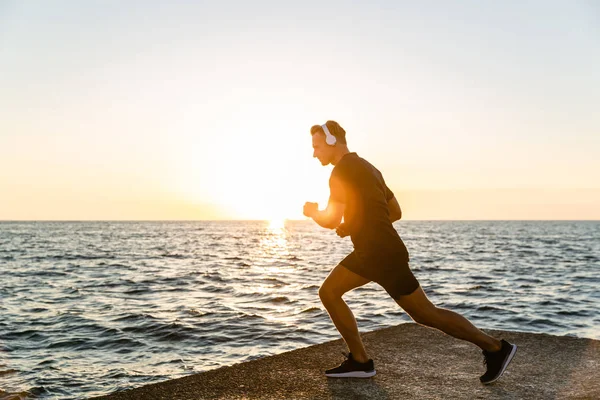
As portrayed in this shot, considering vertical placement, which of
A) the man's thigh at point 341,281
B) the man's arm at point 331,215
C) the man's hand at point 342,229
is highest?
the man's arm at point 331,215

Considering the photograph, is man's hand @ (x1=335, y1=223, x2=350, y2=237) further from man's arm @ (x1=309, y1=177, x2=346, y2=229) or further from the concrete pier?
the concrete pier

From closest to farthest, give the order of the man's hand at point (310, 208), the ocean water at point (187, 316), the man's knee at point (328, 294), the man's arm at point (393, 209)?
the man's hand at point (310, 208) → the man's arm at point (393, 209) → the man's knee at point (328, 294) → the ocean water at point (187, 316)

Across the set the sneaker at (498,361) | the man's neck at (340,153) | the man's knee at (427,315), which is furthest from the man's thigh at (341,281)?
the sneaker at (498,361)

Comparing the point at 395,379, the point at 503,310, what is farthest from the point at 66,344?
the point at 503,310

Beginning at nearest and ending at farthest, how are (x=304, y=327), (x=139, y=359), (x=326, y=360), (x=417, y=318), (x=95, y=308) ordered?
(x=417, y=318) → (x=326, y=360) → (x=139, y=359) → (x=304, y=327) → (x=95, y=308)

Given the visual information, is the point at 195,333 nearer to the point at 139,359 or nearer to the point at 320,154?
the point at 139,359

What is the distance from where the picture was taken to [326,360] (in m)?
5.58

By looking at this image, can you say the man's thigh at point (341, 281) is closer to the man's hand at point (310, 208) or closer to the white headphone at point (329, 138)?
the man's hand at point (310, 208)

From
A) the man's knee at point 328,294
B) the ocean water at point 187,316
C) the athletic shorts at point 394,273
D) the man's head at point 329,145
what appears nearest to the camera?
the athletic shorts at point 394,273

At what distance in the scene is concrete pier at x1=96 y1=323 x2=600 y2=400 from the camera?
179 inches

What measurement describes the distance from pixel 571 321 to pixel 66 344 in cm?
1117

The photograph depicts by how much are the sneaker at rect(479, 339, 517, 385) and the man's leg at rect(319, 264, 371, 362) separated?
1.06 meters

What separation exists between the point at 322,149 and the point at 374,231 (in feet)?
2.70

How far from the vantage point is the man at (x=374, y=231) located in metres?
4.43
